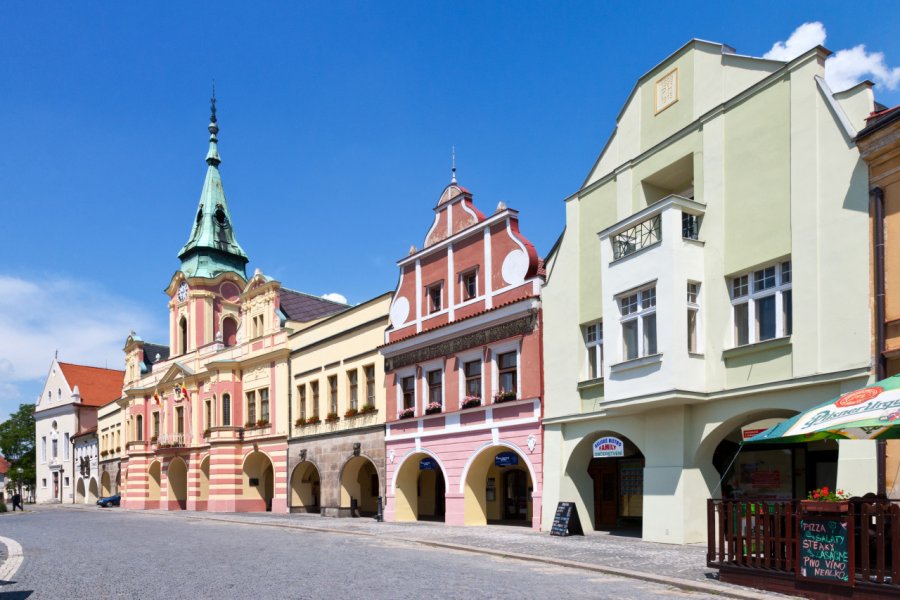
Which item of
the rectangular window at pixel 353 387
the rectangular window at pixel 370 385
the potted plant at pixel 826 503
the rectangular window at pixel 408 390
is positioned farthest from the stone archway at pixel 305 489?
the potted plant at pixel 826 503

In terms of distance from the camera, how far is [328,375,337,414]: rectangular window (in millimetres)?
35812

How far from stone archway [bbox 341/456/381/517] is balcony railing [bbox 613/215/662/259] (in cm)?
1596

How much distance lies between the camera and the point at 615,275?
20219 millimetres

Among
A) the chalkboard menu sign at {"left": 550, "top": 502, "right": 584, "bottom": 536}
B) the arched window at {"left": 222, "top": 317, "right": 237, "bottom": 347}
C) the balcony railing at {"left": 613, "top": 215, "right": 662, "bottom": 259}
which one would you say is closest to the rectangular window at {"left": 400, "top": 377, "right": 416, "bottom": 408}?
the chalkboard menu sign at {"left": 550, "top": 502, "right": 584, "bottom": 536}

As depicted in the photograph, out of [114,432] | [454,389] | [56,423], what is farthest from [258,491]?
[56,423]

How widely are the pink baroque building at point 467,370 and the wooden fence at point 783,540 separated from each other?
1163cm

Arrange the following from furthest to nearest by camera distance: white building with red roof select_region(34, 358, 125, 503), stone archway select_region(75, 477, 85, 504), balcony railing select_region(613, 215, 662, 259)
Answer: white building with red roof select_region(34, 358, 125, 503) → stone archway select_region(75, 477, 85, 504) → balcony railing select_region(613, 215, 662, 259)

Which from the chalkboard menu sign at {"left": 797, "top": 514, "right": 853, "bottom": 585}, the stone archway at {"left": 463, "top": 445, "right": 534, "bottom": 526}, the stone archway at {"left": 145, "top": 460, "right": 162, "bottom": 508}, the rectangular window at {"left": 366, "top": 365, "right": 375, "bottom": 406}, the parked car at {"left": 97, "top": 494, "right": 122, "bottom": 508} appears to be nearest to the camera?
the chalkboard menu sign at {"left": 797, "top": 514, "right": 853, "bottom": 585}

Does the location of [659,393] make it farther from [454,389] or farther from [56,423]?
[56,423]

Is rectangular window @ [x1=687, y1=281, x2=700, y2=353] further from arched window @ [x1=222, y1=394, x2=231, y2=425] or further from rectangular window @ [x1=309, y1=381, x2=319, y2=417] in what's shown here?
arched window @ [x1=222, y1=394, x2=231, y2=425]

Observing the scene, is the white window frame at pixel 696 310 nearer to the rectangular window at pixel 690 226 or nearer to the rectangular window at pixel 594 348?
the rectangular window at pixel 690 226

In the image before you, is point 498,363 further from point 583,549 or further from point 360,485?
point 360,485

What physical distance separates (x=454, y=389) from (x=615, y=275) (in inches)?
358

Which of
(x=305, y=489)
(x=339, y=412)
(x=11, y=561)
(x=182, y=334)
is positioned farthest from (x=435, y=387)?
(x=182, y=334)
